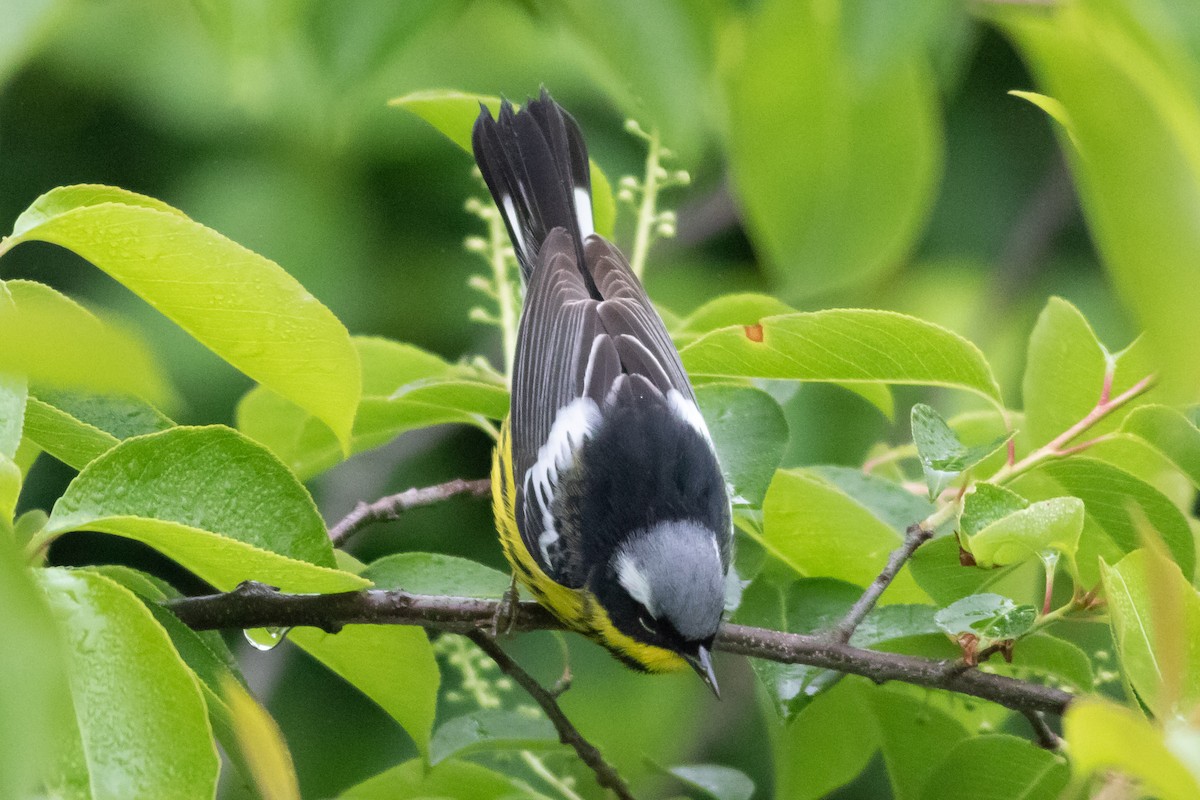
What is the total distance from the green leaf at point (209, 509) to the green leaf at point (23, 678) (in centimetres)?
55

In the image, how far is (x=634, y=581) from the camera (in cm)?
207

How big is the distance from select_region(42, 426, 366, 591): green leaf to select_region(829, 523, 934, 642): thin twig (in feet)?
1.82

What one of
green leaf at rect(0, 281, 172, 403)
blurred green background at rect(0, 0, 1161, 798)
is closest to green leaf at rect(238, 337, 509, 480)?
blurred green background at rect(0, 0, 1161, 798)

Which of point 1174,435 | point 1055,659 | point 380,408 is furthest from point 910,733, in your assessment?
point 380,408

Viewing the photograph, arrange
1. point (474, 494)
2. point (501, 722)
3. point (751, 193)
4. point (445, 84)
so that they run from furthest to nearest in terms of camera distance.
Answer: point (445, 84) → point (474, 494) → point (501, 722) → point (751, 193)

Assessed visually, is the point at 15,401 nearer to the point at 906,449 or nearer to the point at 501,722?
the point at 501,722

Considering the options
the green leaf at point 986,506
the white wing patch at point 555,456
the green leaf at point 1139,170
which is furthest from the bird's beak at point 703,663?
the green leaf at point 1139,170

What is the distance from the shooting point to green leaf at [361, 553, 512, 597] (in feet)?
4.87

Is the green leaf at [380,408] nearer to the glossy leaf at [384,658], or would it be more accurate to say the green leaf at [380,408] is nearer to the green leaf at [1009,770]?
the glossy leaf at [384,658]

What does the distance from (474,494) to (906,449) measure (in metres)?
0.73

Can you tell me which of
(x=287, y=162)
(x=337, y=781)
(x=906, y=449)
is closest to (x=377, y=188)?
(x=287, y=162)

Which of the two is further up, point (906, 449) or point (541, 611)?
point (906, 449)

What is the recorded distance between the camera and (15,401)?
1115 millimetres

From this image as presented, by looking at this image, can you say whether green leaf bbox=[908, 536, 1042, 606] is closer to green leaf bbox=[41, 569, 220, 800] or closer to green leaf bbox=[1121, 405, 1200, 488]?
green leaf bbox=[1121, 405, 1200, 488]
